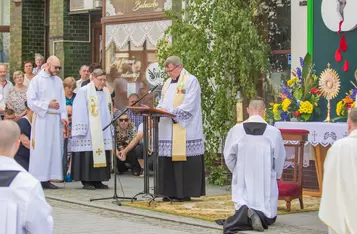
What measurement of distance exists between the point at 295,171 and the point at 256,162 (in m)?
1.70

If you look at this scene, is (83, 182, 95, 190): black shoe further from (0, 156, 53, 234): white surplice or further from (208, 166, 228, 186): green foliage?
(0, 156, 53, 234): white surplice

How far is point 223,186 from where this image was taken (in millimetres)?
16109

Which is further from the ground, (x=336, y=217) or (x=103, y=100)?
(x=103, y=100)

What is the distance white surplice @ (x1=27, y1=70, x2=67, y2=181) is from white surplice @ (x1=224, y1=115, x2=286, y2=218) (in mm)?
5178

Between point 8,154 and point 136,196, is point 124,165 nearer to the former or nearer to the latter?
point 136,196

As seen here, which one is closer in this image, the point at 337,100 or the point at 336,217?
the point at 336,217

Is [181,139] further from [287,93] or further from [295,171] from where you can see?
[287,93]

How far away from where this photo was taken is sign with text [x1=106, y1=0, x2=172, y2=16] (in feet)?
61.8

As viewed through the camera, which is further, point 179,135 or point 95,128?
point 95,128

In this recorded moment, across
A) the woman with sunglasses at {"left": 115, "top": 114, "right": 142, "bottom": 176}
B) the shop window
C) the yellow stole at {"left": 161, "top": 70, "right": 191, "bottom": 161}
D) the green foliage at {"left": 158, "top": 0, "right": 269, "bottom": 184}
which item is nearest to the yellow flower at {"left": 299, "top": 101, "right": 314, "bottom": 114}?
the green foliage at {"left": 158, "top": 0, "right": 269, "bottom": 184}

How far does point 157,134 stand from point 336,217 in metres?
4.84

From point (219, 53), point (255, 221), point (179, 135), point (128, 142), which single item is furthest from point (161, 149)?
point (128, 142)

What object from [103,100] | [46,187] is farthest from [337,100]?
[46,187]

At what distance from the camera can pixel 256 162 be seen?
444 inches
